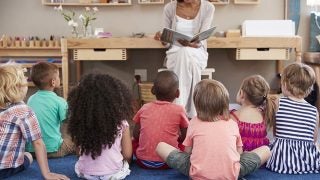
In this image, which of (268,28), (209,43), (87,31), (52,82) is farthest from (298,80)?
(87,31)

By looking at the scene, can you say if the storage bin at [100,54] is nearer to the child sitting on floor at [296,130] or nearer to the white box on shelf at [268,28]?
the white box on shelf at [268,28]

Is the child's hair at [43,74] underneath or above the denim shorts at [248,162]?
above

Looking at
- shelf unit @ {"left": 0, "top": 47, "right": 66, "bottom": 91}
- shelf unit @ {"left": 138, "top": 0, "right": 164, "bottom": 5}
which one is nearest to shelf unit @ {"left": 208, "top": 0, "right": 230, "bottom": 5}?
shelf unit @ {"left": 138, "top": 0, "right": 164, "bottom": 5}

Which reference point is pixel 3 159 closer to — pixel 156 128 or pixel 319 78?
pixel 156 128

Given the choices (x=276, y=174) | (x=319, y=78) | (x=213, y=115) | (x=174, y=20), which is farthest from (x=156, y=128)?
(x=319, y=78)

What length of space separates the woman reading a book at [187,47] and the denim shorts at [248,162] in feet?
3.53

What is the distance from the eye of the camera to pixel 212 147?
150cm

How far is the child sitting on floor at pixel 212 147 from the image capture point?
1.50 meters

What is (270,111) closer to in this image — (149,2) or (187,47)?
(187,47)

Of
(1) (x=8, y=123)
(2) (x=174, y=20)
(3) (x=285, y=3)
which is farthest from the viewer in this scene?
(3) (x=285, y=3)

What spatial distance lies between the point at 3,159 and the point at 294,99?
1.29m

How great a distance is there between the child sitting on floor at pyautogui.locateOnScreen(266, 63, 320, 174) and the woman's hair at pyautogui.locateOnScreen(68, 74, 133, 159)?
0.72 meters

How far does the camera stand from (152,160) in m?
1.83

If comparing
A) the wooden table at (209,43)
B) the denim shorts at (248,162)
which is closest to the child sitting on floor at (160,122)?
the denim shorts at (248,162)
